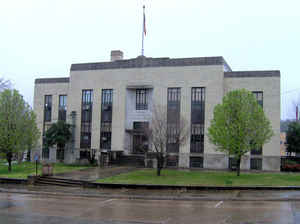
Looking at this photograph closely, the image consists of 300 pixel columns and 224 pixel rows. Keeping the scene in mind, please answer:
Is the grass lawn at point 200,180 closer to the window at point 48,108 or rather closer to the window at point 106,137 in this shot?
the window at point 106,137

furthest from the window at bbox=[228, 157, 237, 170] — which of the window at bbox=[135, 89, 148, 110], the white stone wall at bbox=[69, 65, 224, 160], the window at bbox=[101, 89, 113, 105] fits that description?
the window at bbox=[101, 89, 113, 105]

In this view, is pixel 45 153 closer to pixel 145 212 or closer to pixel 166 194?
pixel 166 194

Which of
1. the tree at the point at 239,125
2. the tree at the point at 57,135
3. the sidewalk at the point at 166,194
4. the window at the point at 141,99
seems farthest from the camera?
the window at the point at 141,99

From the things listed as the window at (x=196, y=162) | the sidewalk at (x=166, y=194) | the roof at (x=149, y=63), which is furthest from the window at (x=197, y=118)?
the sidewalk at (x=166, y=194)

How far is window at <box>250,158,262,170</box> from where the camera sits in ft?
136

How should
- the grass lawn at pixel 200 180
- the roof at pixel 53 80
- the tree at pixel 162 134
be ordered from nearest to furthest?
the grass lawn at pixel 200 180, the tree at pixel 162 134, the roof at pixel 53 80

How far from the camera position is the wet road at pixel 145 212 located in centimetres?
1410

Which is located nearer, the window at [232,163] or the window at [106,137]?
the window at [232,163]

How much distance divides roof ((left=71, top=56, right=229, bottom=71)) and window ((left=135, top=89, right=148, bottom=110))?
3.29 m

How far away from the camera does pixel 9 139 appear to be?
36.0 m

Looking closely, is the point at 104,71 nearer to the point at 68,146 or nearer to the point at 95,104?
the point at 95,104

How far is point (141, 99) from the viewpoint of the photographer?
46.8 metres

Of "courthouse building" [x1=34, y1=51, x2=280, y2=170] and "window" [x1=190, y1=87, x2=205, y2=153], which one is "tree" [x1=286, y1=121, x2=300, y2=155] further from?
"window" [x1=190, y1=87, x2=205, y2=153]

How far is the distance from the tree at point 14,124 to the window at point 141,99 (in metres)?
13.9
